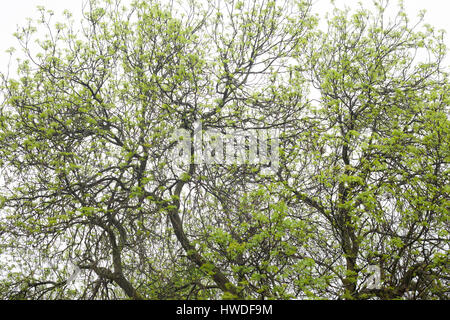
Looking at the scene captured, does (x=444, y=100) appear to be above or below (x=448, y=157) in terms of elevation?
above

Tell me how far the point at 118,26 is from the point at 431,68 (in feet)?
26.2

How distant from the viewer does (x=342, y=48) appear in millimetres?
9602

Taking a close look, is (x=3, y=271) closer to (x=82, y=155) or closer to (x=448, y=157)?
(x=82, y=155)

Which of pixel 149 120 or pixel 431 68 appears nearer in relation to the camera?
pixel 149 120

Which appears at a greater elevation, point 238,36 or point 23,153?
point 238,36

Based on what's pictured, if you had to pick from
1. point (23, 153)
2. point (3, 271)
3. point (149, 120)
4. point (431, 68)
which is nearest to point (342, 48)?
point (431, 68)

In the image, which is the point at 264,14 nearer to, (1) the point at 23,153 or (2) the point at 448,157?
(2) the point at 448,157

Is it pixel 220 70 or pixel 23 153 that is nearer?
pixel 23 153

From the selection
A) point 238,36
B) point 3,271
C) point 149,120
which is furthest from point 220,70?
point 3,271

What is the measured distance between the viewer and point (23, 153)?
7.56m

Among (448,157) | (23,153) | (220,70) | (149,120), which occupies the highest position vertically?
(220,70)
